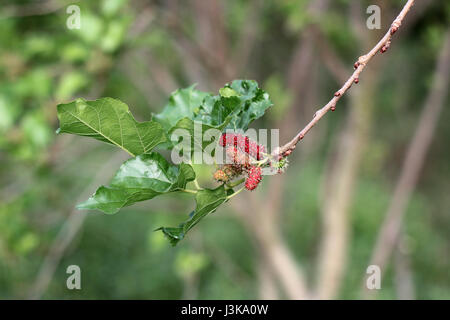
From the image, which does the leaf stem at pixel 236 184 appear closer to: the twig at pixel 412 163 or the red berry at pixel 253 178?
the red berry at pixel 253 178

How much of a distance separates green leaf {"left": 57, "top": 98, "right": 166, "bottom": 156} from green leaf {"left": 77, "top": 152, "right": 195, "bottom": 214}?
27mm

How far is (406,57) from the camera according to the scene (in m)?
4.25

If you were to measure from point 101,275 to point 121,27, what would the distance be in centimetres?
263

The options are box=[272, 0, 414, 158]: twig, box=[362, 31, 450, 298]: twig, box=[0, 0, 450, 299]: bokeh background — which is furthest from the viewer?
box=[362, 31, 450, 298]: twig

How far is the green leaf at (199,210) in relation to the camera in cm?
53

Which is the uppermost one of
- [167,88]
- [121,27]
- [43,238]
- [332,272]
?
[167,88]

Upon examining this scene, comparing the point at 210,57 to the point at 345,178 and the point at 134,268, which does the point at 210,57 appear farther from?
the point at 134,268

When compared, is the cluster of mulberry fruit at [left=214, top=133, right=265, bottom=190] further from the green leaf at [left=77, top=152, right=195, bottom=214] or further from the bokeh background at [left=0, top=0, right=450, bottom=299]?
the bokeh background at [left=0, top=0, right=450, bottom=299]

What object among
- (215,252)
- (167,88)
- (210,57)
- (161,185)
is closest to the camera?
(161,185)

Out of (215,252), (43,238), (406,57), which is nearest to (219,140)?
(43,238)

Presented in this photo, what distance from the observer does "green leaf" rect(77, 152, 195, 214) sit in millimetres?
536

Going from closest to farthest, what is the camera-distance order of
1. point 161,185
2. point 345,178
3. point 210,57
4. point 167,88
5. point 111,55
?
point 161,185 < point 111,55 < point 210,57 < point 345,178 < point 167,88

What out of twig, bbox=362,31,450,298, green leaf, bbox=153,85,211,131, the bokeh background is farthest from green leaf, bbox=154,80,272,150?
twig, bbox=362,31,450,298

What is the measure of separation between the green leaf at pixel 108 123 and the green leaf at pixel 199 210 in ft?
0.33
